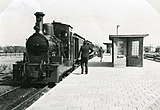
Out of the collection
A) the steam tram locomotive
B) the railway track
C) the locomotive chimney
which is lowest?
the railway track

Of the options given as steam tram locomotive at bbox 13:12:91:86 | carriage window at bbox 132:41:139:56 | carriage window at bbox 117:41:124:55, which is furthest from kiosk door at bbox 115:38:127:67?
steam tram locomotive at bbox 13:12:91:86

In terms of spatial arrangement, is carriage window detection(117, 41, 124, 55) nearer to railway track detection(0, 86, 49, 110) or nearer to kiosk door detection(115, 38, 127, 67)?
kiosk door detection(115, 38, 127, 67)

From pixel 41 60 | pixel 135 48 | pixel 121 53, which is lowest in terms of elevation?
pixel 41 60

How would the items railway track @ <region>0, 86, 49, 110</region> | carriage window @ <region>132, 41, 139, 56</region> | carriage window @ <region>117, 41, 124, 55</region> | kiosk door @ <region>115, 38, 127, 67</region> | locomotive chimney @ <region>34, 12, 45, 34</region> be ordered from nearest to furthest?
railway track @ <region>0, 86, 49, 110</region>
locomotive chimney @ <region>34, 12, 45, 34</region>
kiosk door @ <region>115, 38, 127, 67</region>
carriage window @ <region>132, 41, 139, 56</region>
carriage window @ <region>117, 41, 124, 55</region>

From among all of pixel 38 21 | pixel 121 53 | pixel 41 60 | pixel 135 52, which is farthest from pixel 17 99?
pixel 135 52

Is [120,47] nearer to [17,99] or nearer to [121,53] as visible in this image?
[121,53]

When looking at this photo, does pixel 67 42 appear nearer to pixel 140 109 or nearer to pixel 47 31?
pixel 47 31

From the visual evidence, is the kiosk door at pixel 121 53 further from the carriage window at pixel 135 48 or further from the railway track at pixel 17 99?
the railway track at pixel 17 99

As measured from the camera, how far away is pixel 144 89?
8508 millimetres

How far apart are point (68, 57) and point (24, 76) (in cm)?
346

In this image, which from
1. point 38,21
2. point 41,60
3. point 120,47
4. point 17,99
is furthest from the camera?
point 120,47

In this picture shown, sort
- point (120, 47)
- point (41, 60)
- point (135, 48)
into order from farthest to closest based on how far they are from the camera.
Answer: point (120, 47)
point (135, 48)
point (41, 60)

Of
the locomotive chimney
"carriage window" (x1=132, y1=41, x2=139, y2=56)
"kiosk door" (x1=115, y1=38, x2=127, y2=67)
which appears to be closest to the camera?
the locomotive chimney

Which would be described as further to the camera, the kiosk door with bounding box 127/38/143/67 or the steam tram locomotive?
the kiosk door with bounding box 127/38/143/67
